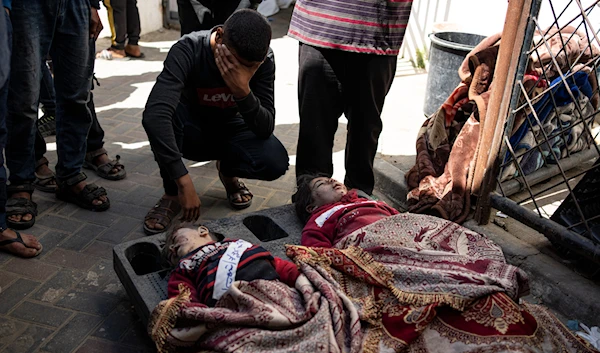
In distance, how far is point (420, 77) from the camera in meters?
7.00

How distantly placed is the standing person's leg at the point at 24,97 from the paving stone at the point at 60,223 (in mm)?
77

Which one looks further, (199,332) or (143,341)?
(143,341)

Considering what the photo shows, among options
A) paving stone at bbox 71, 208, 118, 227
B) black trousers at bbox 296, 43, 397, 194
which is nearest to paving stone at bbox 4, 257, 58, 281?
paving stone at bbox 71, 208, 118, 227

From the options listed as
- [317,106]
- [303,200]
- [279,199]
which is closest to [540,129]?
[317,106]

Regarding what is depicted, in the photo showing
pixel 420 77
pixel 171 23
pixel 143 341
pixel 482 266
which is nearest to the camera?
pixel 482 266

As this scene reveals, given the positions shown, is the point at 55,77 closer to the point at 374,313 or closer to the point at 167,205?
the point at 167,205

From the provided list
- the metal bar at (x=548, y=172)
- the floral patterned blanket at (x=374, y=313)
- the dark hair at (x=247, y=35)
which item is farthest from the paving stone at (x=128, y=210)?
the metal bar at (x=548, y=172)

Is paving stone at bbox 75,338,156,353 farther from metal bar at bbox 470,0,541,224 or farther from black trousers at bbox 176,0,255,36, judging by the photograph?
black trousers at bbox 176,0,255,36

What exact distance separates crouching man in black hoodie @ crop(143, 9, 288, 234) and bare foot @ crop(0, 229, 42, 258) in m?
0.63

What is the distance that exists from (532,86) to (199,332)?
2500 mm

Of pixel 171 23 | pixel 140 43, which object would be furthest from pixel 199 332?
pixel 171 23

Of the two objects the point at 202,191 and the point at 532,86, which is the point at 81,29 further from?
the point at 532,86

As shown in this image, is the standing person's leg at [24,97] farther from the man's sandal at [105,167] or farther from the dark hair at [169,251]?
the dark hair at [169,251]

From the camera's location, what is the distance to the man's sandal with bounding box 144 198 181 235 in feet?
10.7
